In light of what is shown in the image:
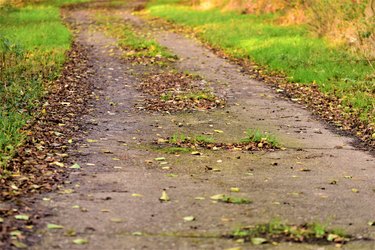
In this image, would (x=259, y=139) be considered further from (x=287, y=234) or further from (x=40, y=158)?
(x=287, y=234)

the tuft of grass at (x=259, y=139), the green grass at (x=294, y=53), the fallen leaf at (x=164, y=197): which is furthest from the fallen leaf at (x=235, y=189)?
the green grass at (x=294, y=53)

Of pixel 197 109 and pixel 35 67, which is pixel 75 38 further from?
pixel 197 109

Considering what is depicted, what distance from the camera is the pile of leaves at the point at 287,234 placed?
21.6 feet

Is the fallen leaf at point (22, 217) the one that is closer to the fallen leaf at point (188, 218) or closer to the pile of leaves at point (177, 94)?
the fallen leaf at point (188, 218)

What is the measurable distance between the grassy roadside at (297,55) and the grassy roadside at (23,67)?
4.83 m

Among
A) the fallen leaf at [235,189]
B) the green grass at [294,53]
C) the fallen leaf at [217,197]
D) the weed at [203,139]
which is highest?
the fallen leaf at [217,197]

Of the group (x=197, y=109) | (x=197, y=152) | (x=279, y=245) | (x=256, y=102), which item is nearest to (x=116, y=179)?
(x=197, y=152)

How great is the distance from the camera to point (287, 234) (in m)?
6.71

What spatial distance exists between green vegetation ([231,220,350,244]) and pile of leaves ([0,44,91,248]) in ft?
6.06

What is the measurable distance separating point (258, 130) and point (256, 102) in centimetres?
319

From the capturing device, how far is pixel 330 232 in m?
6.80

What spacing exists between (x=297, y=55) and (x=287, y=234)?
1296 cm

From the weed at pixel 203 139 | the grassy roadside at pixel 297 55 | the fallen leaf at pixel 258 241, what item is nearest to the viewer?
the fallen leaf at pixel 258 241

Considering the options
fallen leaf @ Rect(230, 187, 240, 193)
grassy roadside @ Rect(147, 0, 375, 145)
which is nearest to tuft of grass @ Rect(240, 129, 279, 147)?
grassy roadside @ Rect(147, 0, 375, 145)
